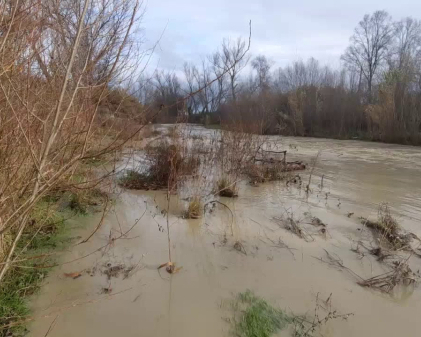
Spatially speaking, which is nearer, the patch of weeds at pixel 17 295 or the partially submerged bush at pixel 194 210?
the patch of weeds at pixel 17 295

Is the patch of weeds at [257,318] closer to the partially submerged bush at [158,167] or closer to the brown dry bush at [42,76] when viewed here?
the brown dry bush at [42,76]

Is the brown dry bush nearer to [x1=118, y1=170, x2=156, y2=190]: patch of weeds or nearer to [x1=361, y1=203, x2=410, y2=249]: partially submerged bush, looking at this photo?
[x1=361, y1=203, x2=410, y2=249]: partially submerged bush

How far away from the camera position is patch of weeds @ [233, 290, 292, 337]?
263cm

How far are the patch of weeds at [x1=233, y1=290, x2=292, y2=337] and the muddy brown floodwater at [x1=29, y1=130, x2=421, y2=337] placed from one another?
0.36 ft

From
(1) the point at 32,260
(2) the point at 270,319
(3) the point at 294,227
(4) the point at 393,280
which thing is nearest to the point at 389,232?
(3) the point at 294,227

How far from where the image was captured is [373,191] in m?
8.11

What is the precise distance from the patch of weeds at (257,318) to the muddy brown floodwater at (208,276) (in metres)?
0.11

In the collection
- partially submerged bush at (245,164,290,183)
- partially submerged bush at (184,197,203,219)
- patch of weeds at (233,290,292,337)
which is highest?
partially submerged bush at (245,164,290,183)

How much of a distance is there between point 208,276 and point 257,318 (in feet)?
2.89

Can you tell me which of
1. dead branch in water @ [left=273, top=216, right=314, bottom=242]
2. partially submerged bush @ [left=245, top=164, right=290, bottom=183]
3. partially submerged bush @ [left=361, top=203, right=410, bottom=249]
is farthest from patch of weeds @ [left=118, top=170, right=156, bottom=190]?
partially submerged bush @ [left=361, top=203, right=410, bottom=249]

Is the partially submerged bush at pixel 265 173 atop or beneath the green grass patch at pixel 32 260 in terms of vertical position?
atop

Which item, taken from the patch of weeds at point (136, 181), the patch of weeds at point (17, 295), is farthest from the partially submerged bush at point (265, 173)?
the patch of weeds at point (17, 295)

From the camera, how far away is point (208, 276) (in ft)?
11.6

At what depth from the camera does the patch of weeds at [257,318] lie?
2633 millimetres
